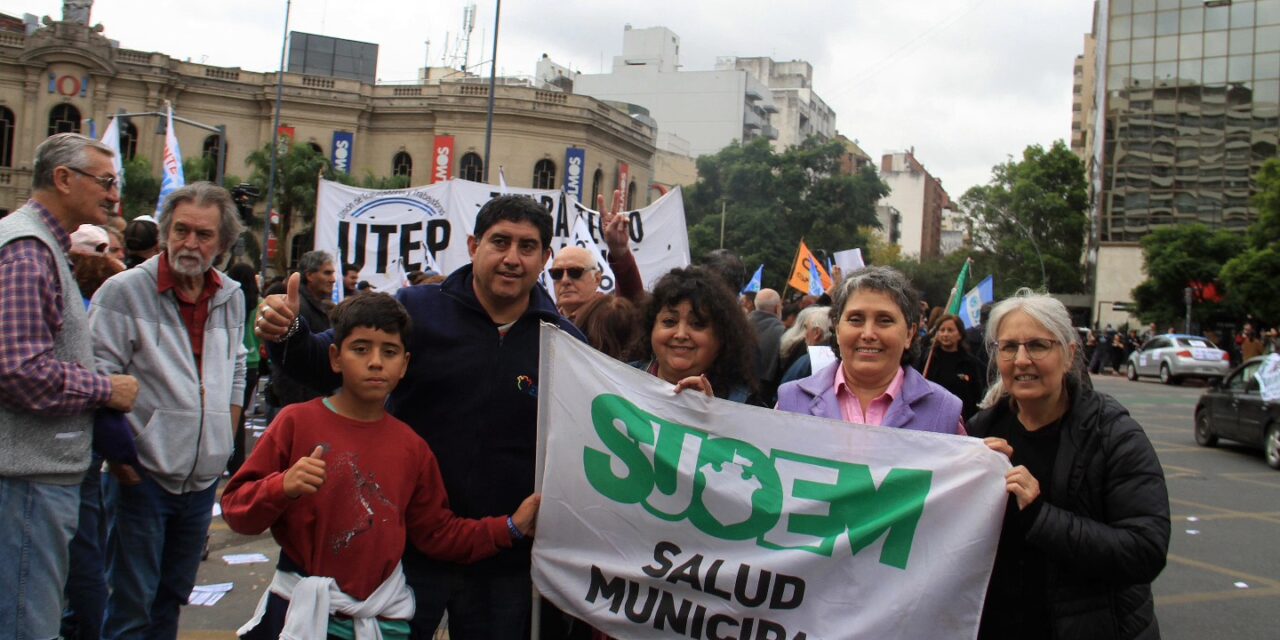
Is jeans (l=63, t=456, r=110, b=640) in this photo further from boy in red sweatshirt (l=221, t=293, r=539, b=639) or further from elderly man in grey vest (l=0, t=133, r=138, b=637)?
boy in red sweatshirt (l=221, t=293, r=539, b=639)

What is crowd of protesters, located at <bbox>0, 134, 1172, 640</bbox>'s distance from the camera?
9.36 ft

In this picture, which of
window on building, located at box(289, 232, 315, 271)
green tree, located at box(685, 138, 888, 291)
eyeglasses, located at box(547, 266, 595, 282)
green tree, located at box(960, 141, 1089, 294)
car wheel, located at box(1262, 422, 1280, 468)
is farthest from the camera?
green tree, located at box(960, 141, 1089, 294)

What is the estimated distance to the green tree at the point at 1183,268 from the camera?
38844 mm

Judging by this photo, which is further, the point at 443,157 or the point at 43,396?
the point at 443,157

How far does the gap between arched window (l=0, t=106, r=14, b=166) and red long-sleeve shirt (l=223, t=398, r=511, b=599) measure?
171 feet

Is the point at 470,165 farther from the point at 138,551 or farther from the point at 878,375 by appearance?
the point at 878,375

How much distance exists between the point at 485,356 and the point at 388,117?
166 ft

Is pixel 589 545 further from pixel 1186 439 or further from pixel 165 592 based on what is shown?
pixel 1186 439

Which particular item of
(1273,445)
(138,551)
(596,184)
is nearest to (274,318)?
(138,551)

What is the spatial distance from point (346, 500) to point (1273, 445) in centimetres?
1341

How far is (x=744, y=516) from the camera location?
10.5 feet

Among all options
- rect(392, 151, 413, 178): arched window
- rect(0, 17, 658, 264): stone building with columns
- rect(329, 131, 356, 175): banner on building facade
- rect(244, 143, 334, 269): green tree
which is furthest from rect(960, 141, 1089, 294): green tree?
rect(244, 143, 334, 269): green tree

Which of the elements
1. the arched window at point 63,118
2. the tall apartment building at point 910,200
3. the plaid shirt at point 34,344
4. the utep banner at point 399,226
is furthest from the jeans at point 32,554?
the tall apartment building at point 910,200

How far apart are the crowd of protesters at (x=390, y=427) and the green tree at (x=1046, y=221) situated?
58.6m
